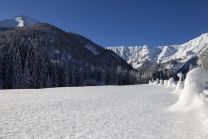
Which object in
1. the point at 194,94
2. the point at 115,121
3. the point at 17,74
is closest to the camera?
the point at 115,121

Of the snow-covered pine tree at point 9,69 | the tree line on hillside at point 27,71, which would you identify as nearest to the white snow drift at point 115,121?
the tree line on hillside at point 27,71

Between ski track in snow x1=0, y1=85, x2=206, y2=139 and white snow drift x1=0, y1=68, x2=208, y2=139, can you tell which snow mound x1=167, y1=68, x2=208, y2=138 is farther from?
ski track in snow x1=0, y1=85, x2=206, y2=139

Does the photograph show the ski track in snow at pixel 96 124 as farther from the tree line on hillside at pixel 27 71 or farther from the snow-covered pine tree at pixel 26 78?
the tree line on hillside at pixel 27 71

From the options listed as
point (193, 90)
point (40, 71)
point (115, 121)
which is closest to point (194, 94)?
point (193, 90)

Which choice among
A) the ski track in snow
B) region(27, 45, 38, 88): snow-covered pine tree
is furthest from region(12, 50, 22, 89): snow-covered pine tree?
the ski track in snow

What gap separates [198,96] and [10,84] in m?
38.6

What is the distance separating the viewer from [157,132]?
504 centimetres

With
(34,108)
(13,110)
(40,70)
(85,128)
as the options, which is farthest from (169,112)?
(40,70)

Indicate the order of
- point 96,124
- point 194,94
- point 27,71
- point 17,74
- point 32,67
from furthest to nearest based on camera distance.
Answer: point 32,67, point 27,71, point 17,74, point 194,94, point 96,124

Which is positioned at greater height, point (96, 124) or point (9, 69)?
point (9, 69)

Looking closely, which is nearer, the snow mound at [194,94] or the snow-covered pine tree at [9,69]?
the snow mound at [194,94]

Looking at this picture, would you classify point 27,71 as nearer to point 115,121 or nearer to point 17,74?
point 17,74

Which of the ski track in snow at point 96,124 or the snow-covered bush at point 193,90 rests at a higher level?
the snow-covered bush at point 193,90

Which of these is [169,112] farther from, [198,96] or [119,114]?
[119,114]
